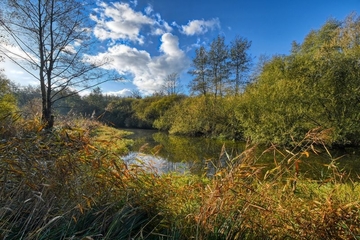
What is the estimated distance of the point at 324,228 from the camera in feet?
5.05

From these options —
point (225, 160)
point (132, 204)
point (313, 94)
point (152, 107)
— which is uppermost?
point (152, 107)

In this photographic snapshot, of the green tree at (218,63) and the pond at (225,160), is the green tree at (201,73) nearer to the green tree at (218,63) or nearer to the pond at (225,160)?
the green tree at (218,63)

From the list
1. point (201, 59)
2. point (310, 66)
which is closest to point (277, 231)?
point (310, 66)

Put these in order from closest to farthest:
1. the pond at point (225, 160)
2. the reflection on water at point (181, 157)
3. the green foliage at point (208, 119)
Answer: the pond at point (225, 160) → the reflection on water at point (181, 157) → the green foliage at point (208, 119)

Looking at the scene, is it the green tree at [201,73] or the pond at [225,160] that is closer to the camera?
the pond at [225,160]

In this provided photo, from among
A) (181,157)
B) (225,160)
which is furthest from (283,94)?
(225,160)

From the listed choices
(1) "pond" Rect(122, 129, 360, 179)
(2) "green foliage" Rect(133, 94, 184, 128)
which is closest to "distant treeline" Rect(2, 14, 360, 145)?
(1) "pond" Rect(122, 129, 360, 179)

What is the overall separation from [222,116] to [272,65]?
272 inches

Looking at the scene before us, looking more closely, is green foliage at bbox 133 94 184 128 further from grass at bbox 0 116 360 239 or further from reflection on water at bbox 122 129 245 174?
grass at bbox 0 116 360 239

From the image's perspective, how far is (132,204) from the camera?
196 centimetres

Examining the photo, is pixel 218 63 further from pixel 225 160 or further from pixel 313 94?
pixel 225 160

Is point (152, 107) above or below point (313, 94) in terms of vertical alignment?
above

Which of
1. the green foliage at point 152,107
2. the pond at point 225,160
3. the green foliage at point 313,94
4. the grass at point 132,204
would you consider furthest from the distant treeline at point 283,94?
the green foliage at point 152,107

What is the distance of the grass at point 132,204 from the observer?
155cm
